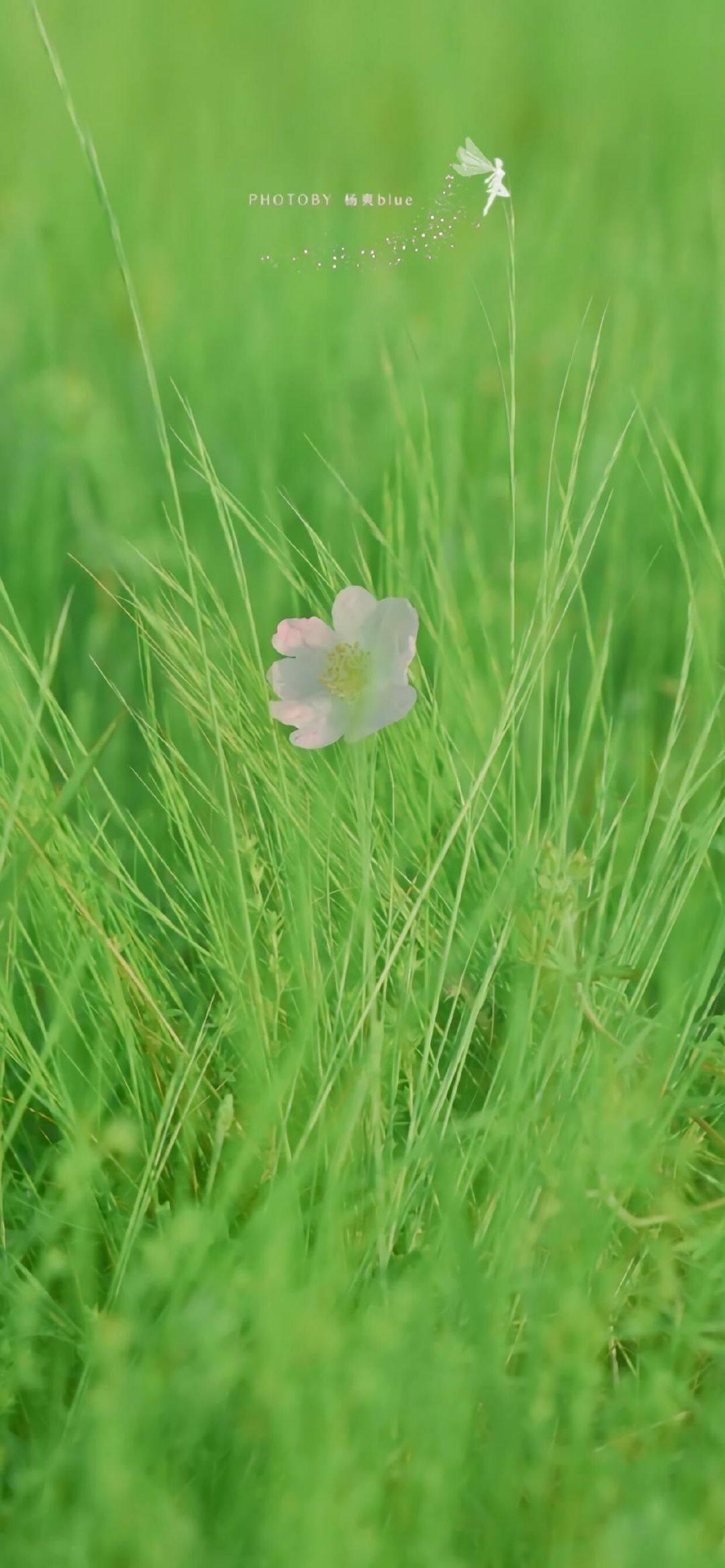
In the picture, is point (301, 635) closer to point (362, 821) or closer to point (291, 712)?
point (291, 712)

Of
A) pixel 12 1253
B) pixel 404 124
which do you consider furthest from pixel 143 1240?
pixel 404 124

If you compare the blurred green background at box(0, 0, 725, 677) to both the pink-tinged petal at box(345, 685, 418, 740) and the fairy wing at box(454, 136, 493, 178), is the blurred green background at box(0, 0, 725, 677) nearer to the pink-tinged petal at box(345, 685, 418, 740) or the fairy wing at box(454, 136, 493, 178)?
the fairy wing at box(454, 136, 493, 178)

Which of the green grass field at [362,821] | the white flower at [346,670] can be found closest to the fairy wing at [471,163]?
the green grass field at [362,821]

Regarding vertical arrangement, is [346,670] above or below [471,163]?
below

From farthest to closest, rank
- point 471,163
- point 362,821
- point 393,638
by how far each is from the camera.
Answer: point 471,163 < point 393,638 < point 362,821

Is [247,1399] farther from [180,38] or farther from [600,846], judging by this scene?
[180,38]

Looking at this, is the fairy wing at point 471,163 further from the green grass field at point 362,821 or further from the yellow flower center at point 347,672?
the yellow flower center at point 347,672

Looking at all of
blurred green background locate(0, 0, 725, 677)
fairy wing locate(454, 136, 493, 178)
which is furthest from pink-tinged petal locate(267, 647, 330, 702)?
fairy wing locate(454, 136, 493, 178)

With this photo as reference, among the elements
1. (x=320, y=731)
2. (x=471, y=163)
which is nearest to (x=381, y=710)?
(x=320, y=731)
